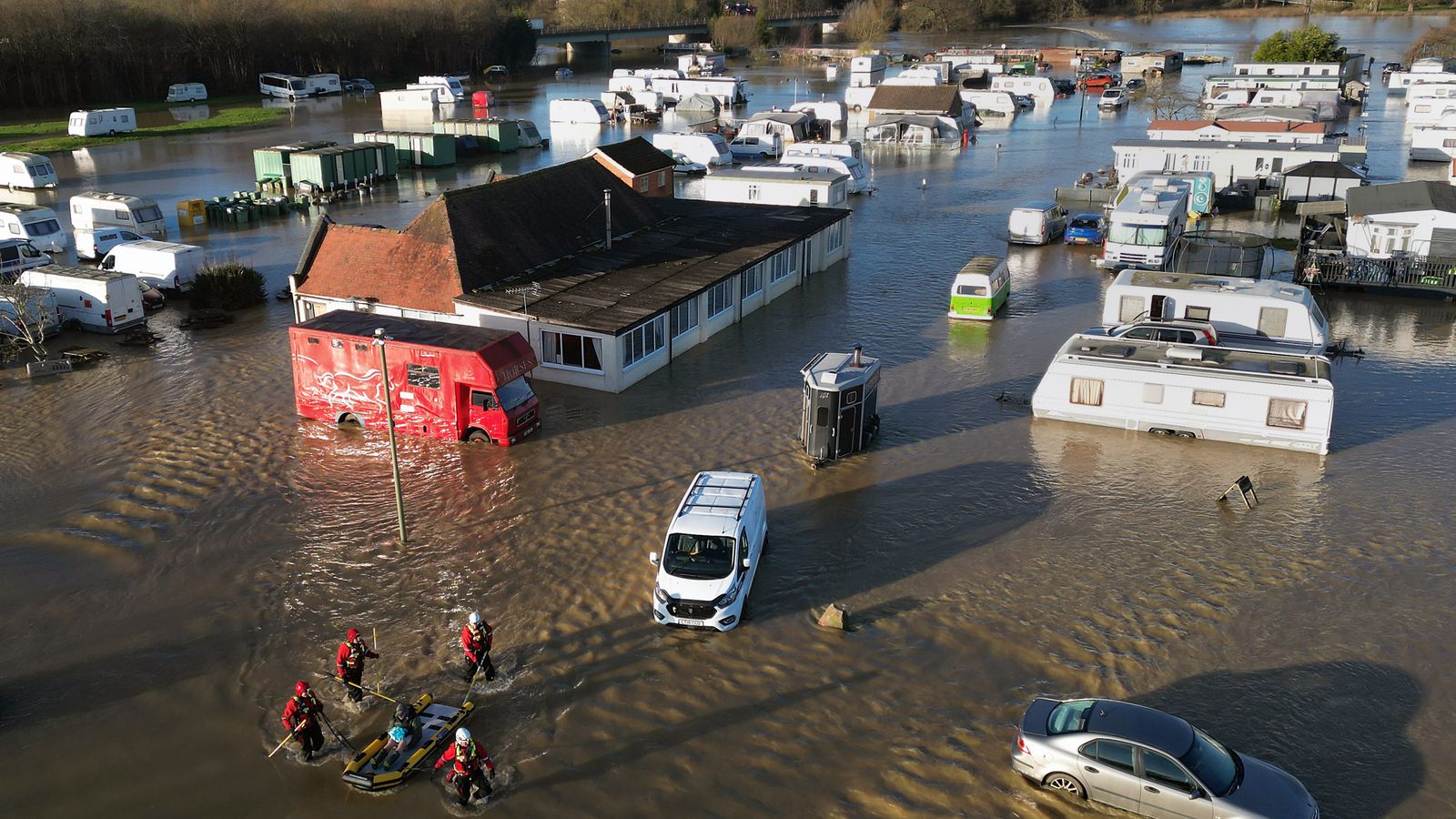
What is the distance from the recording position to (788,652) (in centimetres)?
1712

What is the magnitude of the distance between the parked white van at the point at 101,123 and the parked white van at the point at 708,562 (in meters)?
77.6

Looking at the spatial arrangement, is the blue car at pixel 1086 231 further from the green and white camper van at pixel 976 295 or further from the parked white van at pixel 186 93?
the parked white van at pixel 186 93

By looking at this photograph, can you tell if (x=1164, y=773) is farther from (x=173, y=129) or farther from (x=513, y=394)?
(x=173, y=129)

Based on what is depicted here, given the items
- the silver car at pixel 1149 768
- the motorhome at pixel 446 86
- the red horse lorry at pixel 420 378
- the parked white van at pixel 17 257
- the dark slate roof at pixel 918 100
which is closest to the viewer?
the silver car at pixel 1149 768

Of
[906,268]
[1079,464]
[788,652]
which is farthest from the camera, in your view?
[906,268]

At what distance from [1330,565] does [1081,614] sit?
18.8 ft

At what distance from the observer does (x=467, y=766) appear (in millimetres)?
13477

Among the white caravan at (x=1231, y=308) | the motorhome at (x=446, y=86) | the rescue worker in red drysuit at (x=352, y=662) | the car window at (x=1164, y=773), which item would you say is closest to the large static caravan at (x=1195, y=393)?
the white caravan at (x=1231, y=308)

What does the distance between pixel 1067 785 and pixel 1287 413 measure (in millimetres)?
14771

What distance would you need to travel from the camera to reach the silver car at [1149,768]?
1293 centimetres

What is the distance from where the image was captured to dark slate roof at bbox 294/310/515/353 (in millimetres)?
24766

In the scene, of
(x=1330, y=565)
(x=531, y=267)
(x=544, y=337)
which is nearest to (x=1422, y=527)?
(x=1330, y=565)

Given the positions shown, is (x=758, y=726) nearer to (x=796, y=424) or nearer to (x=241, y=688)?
(x=241, y=688)

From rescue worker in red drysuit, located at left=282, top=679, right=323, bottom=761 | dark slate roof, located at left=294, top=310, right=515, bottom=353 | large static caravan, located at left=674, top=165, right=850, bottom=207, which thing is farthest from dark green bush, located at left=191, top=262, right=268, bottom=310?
rescue worker in red drysuit, located at left=282, top=679, right=323, bottom=761
